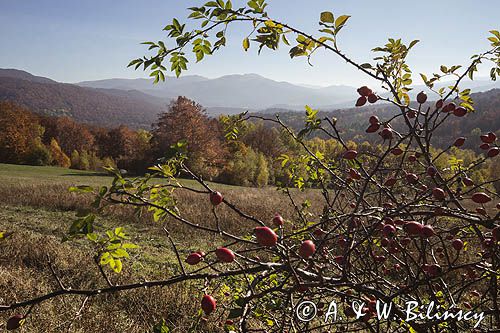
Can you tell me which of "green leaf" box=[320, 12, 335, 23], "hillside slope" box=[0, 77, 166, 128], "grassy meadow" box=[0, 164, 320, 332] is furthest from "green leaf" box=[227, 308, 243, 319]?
"hillside slope" box=[0, 77, 166, 128]

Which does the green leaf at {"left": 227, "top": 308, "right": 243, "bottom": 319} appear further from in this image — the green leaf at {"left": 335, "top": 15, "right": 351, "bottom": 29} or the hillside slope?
the hillside slope

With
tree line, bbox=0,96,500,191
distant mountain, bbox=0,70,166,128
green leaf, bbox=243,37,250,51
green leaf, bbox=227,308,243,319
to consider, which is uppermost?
distant mountain, bbox=0,70,166,128

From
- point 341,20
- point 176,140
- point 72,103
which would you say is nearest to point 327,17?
point 341,20

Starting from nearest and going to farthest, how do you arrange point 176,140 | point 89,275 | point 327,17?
1. point 327,17
2. point 89,275
3. point 176,140

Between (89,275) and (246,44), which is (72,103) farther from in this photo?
(246,44)

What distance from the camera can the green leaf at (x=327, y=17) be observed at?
1.47m

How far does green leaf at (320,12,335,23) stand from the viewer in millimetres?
1472

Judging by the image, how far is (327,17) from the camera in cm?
147

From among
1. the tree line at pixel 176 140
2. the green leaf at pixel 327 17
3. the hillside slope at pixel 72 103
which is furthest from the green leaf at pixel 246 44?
the hillside slope at pixel 72 103

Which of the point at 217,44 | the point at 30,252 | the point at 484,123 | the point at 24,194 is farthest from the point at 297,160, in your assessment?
the point at 484,123

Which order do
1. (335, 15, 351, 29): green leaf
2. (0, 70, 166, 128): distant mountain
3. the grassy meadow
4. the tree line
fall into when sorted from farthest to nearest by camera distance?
1. (0, 70, 166, 128): distant mountain
2. the tree line
3. the grassy meadow
4. (335, 15, 351, 29): green leaf

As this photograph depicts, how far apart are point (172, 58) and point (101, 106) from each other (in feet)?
564

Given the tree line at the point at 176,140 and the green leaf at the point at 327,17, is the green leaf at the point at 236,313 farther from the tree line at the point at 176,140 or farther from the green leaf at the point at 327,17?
the tree line at the point at 176,140

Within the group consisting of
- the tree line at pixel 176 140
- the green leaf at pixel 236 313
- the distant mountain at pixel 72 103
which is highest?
the distant mountain at pixel 72 103
